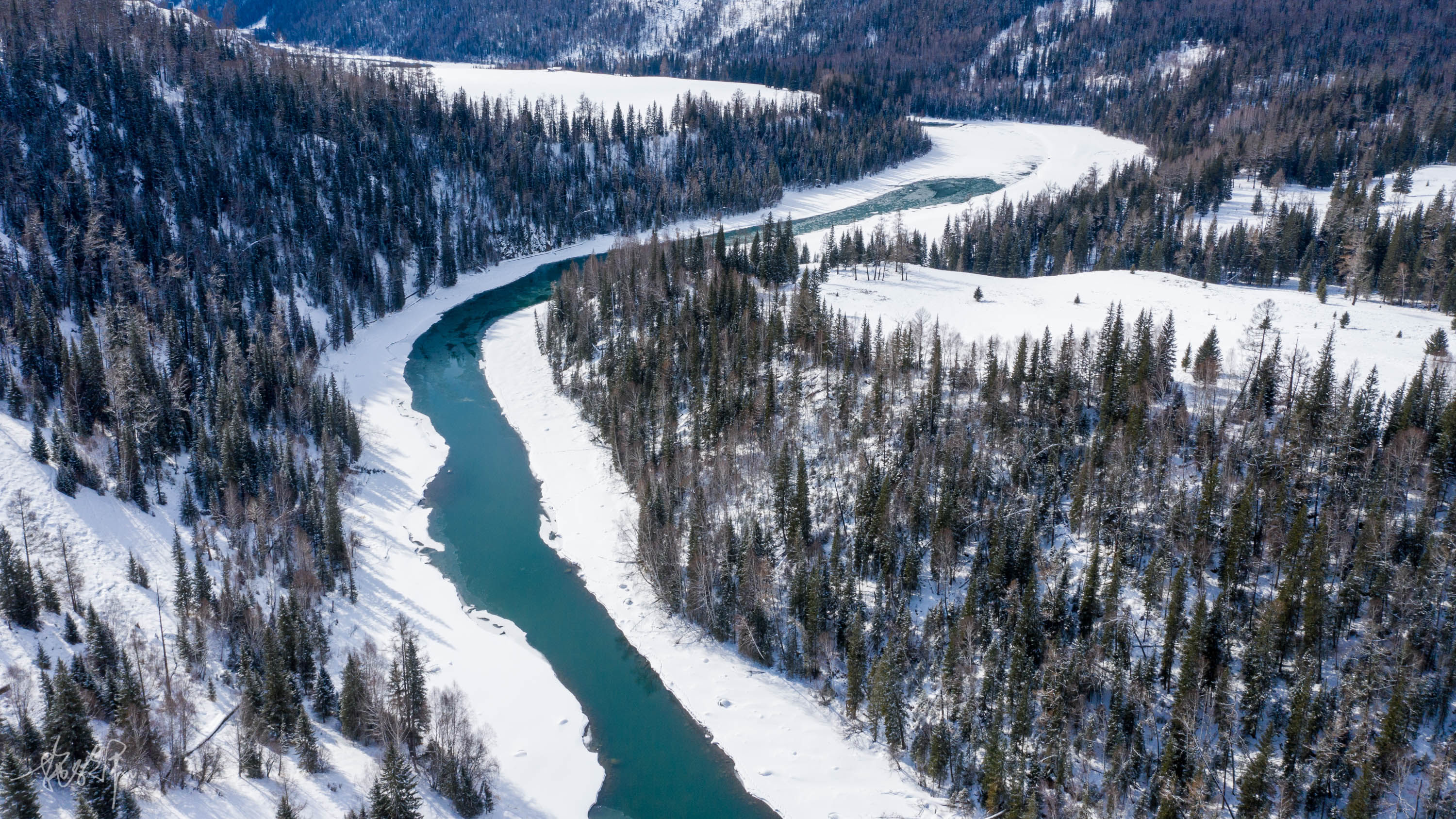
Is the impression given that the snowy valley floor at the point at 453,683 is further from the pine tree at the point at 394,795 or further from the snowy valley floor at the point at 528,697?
the pine tree at the point at 394,795

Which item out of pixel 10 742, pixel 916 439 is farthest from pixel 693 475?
pixel 10 742

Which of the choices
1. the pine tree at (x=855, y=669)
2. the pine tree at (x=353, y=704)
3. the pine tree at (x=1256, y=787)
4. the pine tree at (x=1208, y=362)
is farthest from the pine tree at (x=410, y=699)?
the pine tree at (x=1208, y=362)

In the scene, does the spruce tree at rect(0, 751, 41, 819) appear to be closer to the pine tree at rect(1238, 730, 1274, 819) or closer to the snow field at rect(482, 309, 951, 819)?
the snow field at rect(482, 309, 951, 819)

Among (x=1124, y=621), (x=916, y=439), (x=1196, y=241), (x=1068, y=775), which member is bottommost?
(x=1068, y=775)

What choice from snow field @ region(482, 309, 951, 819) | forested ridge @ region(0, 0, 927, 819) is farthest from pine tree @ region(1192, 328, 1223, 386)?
forested ridge @ region(0, 0, 927, 819)

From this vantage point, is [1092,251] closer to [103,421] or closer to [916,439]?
[916,439]

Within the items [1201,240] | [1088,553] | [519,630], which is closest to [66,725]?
[519,630]
